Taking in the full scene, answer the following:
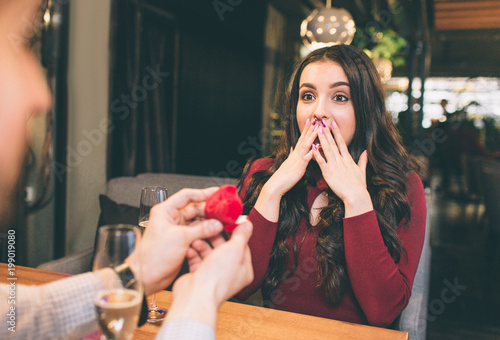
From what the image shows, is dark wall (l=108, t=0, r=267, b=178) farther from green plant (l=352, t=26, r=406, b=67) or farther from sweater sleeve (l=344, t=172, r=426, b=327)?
sweater sleeve (l=344, t=172, r=426, b=327)

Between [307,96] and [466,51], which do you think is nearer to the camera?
[307,96]

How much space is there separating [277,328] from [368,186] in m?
0.65

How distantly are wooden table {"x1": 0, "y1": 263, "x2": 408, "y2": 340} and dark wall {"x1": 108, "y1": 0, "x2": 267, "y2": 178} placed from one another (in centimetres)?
206

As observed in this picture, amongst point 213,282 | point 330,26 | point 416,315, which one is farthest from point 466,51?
point 213,282

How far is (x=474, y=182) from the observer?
6414 mm

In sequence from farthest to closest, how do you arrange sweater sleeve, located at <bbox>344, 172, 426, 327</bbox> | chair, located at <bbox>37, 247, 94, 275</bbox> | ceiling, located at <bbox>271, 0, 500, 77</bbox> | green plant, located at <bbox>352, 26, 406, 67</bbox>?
green plant, located at <bbox>352, 26, 406, 67</bbox> < ceiling, located at <bbox>271, 0, 500, 77</bbox> < chair, located at <bbox>37, 247, 94, 275</bbox> < sweater sleeve, located at <bbox>344, 172, 426, 327</bbox>

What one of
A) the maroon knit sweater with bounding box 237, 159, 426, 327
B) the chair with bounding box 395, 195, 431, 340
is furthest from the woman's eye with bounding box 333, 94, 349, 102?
the chair with bounding box 395, 195, 431, 340

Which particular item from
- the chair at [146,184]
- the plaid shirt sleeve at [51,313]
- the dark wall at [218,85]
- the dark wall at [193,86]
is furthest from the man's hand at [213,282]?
the dark wall at [218,85]

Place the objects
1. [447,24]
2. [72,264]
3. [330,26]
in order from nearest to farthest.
A: [72,264], [330,26], [447,24]

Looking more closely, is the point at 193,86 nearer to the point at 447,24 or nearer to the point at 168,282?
the point at 168,282

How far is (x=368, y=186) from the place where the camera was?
1400 millimetres

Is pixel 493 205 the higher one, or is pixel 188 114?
pixel 188 114

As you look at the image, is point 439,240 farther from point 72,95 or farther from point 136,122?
point 72,95

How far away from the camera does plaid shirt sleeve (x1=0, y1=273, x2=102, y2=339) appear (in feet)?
2.23
